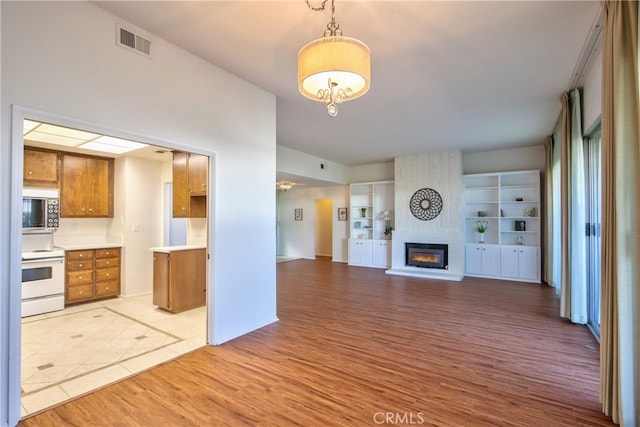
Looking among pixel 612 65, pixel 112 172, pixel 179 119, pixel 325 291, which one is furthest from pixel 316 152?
pixel 612 65

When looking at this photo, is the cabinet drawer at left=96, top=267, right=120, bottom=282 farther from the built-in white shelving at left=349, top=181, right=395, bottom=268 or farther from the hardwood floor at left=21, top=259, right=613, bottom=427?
the built-in white shelving at left=349, top=181, right=395, bottom=268

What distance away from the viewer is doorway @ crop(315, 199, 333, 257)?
12.0 metres

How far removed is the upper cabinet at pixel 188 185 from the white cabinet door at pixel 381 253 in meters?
5.50

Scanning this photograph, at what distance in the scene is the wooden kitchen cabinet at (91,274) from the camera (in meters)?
5.02

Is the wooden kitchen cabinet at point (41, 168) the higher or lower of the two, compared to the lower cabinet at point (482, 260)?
higher

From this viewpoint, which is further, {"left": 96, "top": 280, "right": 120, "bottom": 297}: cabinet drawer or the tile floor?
{"left": 96, "top": 280, "right": 120, "bottom": 297}: cabinet drawer

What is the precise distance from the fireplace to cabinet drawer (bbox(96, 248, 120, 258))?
21.9 feet

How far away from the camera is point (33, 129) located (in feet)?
13.2

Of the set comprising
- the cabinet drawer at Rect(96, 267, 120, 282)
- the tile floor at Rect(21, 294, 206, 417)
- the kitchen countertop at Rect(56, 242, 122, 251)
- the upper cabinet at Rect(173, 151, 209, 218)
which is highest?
the upper cabinet at Rect(173, 151, 209, 218)

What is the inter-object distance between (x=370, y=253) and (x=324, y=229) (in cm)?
336

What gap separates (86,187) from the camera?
557 centimetres

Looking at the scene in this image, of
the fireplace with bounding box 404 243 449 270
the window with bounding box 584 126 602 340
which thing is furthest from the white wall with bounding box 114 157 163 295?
the window with bounding box 584 126 602 340

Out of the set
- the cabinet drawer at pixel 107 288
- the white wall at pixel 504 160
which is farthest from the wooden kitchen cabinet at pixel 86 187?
the white wall at pixel 504 160

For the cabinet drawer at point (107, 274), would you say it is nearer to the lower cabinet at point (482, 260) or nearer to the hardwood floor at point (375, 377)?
the hardwood floor at point (375, 377)
